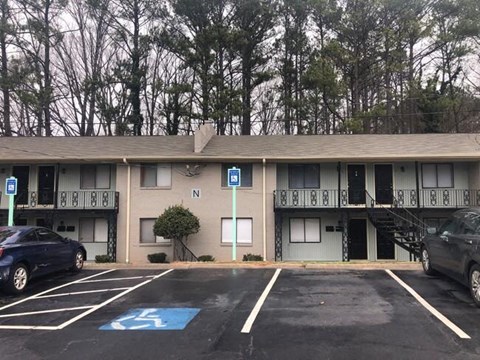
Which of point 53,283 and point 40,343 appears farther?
point 53,283

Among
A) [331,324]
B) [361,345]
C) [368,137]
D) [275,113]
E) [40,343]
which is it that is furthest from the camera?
[275,113]

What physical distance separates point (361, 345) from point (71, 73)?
117ft

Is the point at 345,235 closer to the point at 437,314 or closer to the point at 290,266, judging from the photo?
the point at 290,266

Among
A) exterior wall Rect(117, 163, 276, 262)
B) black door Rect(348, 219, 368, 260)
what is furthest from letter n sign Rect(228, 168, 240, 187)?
black door Rect(348, 219, 368, 260)

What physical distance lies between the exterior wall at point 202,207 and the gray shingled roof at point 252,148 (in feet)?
2.91

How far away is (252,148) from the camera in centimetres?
2131

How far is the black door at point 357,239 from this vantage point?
20828mm

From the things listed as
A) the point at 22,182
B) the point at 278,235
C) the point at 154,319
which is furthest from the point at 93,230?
the point at 154,319

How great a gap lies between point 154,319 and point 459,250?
18.7 feet

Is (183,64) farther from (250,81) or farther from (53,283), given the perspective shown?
(53,283)

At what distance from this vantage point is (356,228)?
2103 centimetres

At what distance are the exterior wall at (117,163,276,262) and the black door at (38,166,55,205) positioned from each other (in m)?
3.67

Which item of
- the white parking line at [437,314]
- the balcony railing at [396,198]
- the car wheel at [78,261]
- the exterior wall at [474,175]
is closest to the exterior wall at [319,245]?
the balcony railing at [396,198]

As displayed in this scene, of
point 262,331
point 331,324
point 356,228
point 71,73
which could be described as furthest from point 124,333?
point 71,73
